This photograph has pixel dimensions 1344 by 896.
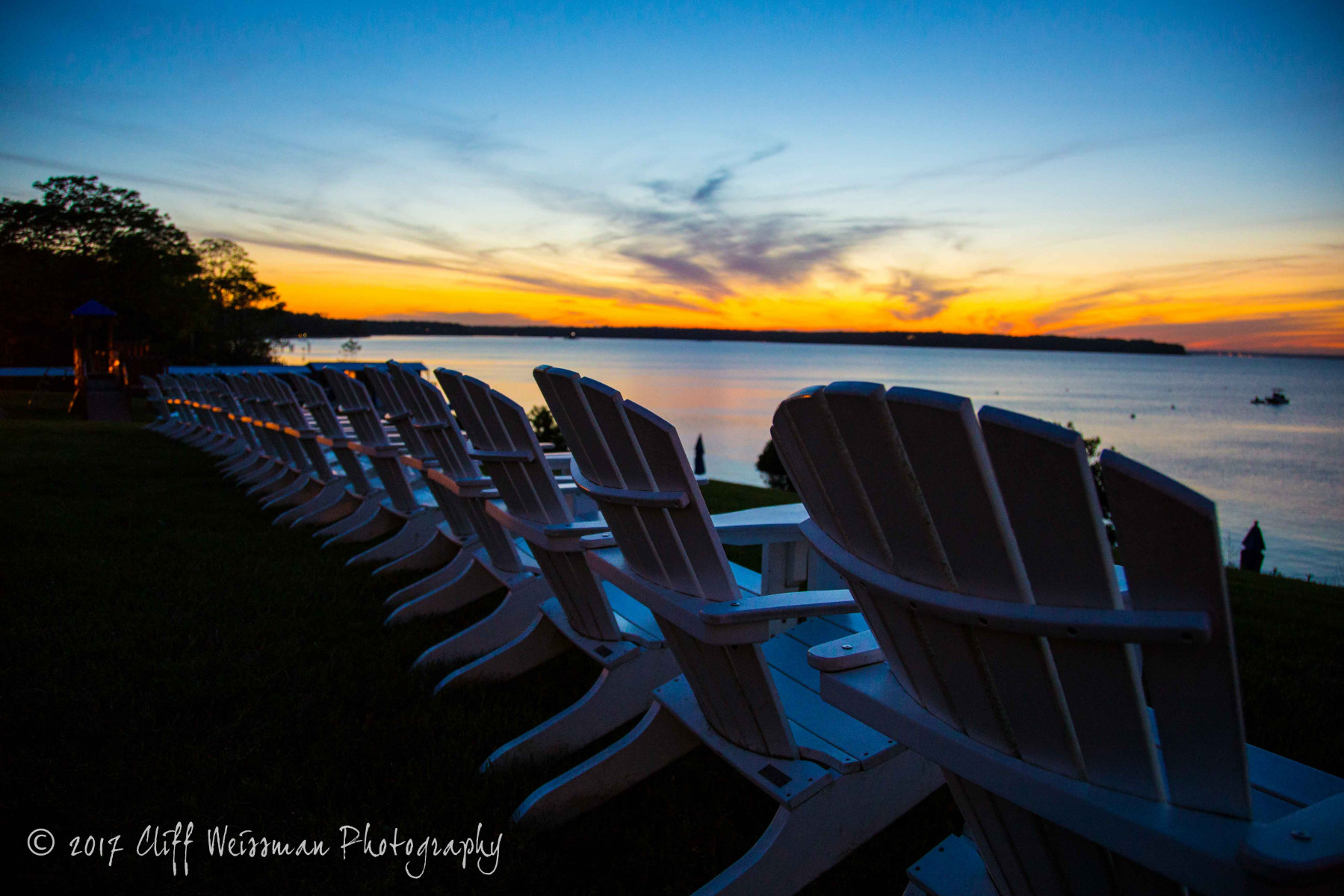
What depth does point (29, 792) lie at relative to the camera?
2174 millimetres

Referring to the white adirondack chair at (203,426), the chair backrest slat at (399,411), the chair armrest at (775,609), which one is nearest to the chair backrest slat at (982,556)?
the chair armrest at (775,609)

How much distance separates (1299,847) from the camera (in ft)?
2.41

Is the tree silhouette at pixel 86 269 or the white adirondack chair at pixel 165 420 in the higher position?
the tree silhouette at pixel 86 269

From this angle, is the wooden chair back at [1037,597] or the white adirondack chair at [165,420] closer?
the wooden chair back at [1037,597]

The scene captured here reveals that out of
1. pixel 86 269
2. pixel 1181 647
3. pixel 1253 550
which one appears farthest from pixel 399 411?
pixel 86 269

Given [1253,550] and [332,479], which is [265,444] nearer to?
[332,479]

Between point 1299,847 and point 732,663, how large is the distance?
3.46 feet

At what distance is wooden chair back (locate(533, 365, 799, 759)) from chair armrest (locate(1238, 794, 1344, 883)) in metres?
0.95

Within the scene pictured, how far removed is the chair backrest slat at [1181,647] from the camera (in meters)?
0.72

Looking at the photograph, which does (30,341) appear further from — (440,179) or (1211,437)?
(1211,437)

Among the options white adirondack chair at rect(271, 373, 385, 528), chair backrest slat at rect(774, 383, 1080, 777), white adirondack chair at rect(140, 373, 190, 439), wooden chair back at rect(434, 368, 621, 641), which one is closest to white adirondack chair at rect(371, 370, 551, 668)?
wooden chair back at rect(434, 368, 621, 641)

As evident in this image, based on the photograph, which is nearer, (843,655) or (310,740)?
(843,655)

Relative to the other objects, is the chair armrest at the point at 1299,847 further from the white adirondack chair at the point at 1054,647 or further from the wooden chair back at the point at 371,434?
the wooden chair back at the point at 371,434

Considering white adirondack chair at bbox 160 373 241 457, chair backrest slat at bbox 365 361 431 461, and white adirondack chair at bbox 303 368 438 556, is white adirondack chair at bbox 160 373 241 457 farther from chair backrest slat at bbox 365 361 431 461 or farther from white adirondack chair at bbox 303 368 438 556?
chair backrest slat at bbox 365 361 431 461
